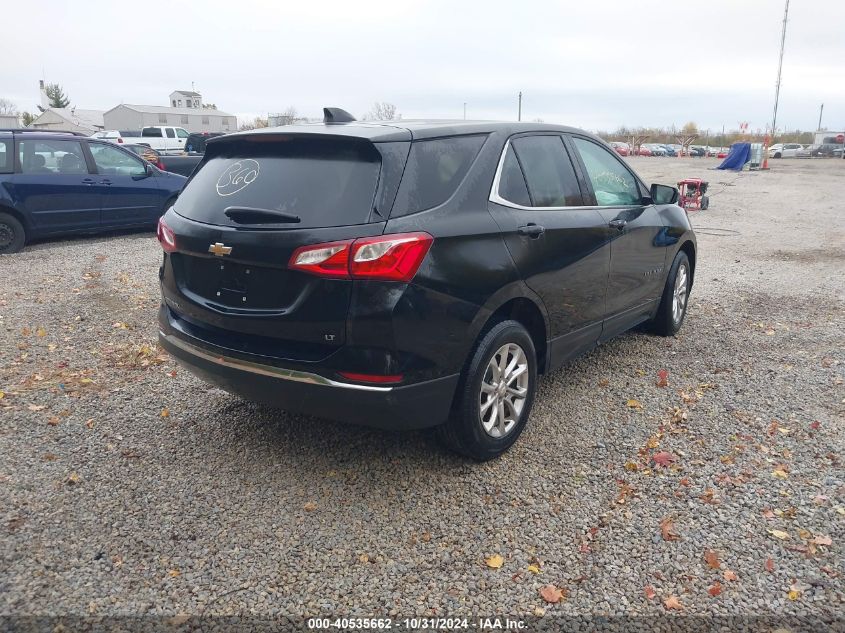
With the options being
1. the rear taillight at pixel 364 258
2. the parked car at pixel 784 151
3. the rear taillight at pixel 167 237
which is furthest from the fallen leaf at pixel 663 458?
the parked car at pixel 784 151

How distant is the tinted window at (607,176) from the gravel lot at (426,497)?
52.2 inches

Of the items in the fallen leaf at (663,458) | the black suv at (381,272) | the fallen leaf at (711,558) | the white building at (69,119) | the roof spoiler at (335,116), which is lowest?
the fallen leaf at (711,558)

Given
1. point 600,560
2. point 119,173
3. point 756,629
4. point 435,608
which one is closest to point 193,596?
point 435,608

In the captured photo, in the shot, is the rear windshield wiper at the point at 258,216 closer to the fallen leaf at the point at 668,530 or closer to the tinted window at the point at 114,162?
the fallen leaf at the point at 668,530

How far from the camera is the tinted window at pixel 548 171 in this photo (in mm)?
4062

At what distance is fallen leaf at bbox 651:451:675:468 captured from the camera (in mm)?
3832

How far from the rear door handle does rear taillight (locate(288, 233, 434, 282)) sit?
90cm

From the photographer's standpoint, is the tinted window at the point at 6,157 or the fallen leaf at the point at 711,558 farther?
the tinted window at the point at 6,157

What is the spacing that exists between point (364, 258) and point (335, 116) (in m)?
1.37

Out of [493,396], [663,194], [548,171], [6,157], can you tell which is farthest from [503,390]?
[6,157]

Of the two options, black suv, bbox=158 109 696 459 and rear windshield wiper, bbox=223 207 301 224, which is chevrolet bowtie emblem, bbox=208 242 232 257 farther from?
rear windshield wiper, bbox=223 207 301 224

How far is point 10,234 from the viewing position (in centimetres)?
1012

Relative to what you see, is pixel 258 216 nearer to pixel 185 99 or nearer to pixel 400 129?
pixel 400 129

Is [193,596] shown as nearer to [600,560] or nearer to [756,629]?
[600,560]
